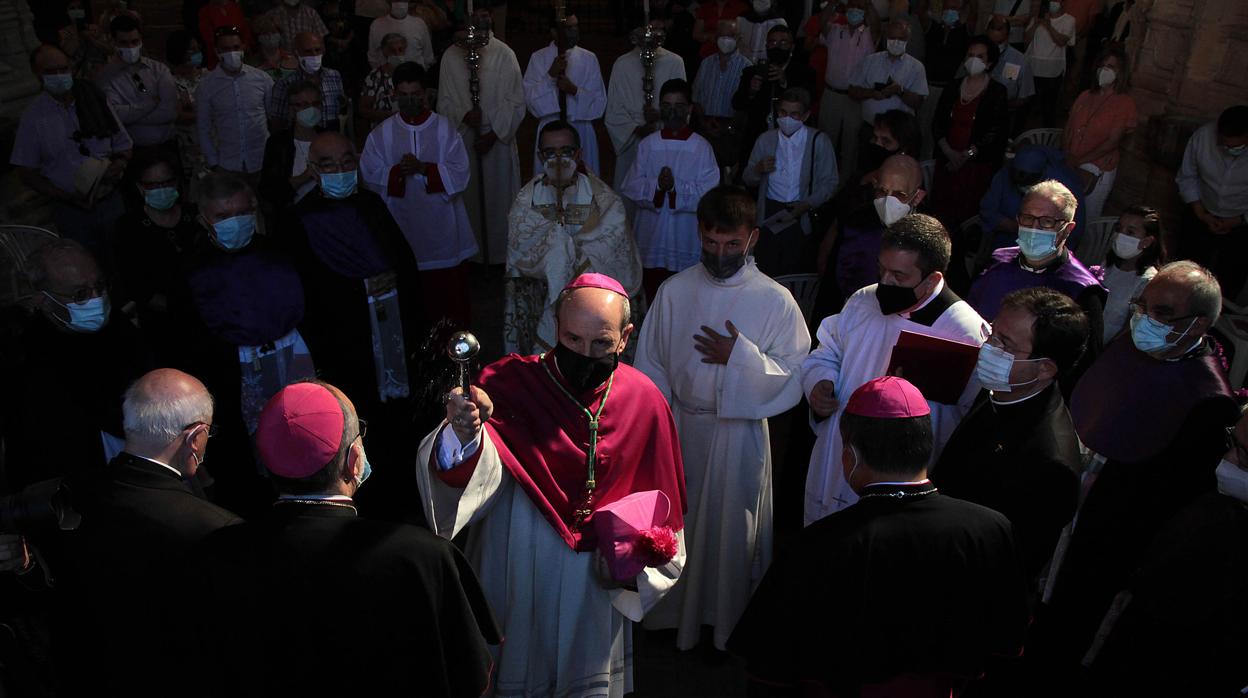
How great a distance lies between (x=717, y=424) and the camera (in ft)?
13.8

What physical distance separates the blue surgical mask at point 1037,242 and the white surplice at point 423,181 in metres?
4.19

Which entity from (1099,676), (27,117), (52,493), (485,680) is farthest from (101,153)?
(1099,676)

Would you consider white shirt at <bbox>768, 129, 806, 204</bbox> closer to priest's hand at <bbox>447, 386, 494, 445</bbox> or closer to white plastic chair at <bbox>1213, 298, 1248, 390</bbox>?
white plastic chair at <bbox>1213, 298, 1248, 390</bbox>

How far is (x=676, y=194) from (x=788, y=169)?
0.87 m

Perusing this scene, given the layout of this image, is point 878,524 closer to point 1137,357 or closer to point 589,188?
point 1137,357

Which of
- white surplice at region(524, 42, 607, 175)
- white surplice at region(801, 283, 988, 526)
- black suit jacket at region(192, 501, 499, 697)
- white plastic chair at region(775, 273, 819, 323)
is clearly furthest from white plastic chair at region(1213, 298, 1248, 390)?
white surplice at region(524, 42, 607, 175)

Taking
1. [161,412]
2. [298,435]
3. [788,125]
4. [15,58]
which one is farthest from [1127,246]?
[15,58]

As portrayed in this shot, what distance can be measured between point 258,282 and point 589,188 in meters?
2.06

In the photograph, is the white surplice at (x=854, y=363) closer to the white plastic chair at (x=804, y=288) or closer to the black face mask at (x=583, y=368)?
the black face mask at (x=583, y=368)

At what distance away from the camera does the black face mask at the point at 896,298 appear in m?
4.02

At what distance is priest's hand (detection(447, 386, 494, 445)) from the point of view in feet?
9.49

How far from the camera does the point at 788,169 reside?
7.09 m

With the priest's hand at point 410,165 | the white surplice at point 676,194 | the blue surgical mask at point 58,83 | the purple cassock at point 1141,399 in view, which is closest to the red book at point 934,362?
the purple cassock at point 1141,399

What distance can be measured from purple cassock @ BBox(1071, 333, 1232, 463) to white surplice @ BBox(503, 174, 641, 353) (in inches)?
107
